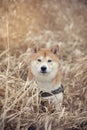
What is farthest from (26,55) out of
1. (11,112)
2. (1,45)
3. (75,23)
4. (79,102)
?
(75,23)

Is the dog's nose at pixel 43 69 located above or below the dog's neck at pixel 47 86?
above

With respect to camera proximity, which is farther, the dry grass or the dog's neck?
the dog's neck

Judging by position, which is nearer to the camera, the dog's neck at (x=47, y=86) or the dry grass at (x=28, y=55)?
the dry grass at (x=28, y=55)

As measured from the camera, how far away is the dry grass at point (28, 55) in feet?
6.72

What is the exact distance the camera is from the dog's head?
6.93 feet

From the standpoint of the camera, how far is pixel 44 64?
2107 millimetres

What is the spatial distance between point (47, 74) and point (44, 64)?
0.05m

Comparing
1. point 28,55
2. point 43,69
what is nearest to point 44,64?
point 43,69

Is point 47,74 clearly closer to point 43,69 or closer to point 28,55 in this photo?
point 43,69

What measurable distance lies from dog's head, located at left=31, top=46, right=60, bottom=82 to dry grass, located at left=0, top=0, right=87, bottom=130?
0.05 m

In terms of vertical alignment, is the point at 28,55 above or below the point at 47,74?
above

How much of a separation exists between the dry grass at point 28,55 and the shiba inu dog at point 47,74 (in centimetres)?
4

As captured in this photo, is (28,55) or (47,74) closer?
(47,74)

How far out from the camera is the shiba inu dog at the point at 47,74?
83.7 inches
